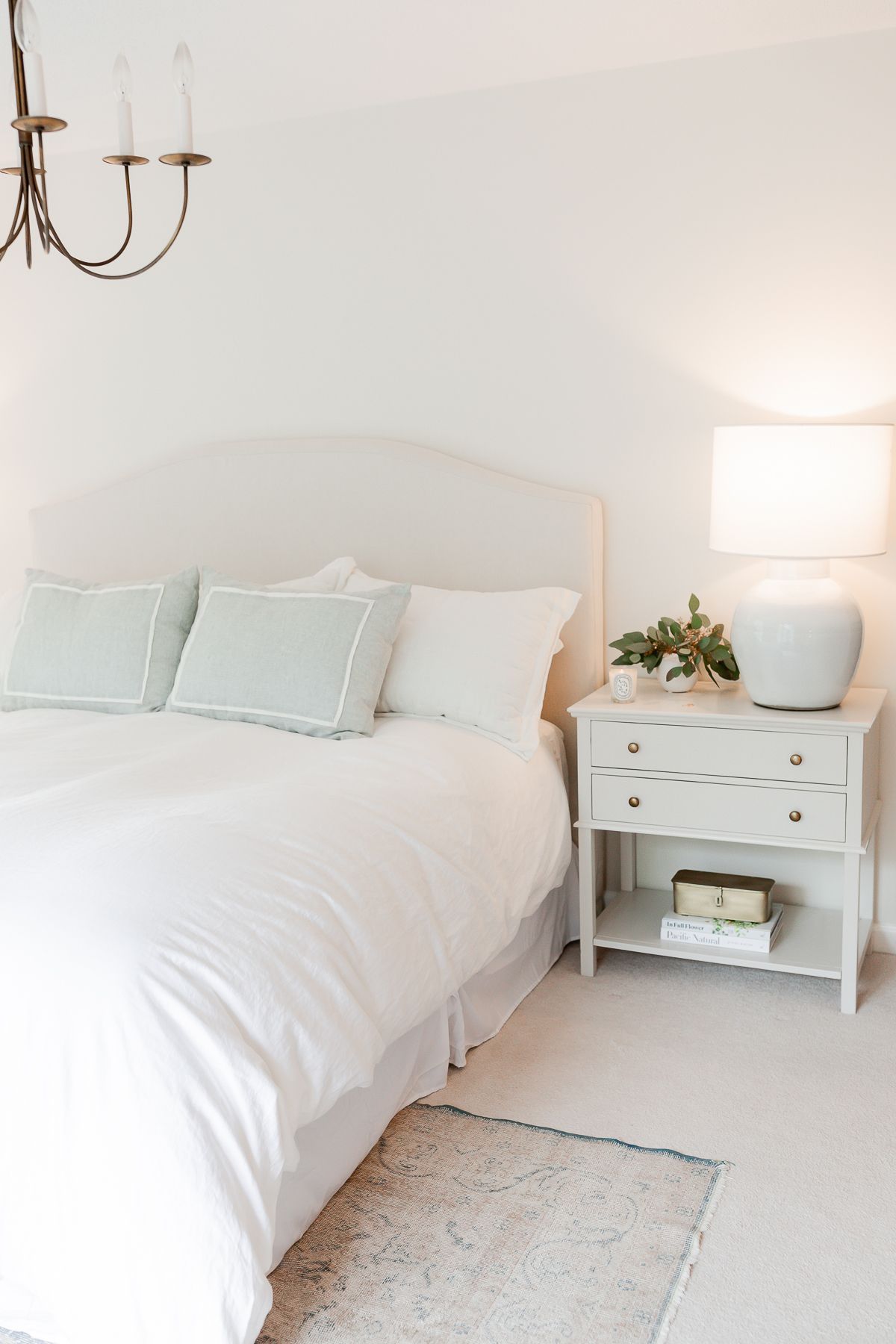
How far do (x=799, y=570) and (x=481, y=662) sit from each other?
0.79 metres

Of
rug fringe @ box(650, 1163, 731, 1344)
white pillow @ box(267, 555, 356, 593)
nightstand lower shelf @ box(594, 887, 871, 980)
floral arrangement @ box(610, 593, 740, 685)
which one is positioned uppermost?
white pillow @ box(267, 555, 356, 593)

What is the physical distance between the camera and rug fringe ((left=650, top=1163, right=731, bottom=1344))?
1602 millimetres

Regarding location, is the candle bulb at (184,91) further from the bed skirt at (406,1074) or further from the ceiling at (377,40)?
the bed skirt at (406,1074)

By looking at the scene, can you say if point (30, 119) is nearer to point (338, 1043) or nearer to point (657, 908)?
point (338, 1043)

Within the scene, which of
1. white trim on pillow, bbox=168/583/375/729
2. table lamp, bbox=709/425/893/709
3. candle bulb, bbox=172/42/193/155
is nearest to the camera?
candle bulb, bbox=172/42/193/155

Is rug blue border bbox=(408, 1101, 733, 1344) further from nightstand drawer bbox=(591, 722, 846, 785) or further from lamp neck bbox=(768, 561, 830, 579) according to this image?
lamp neck bbox=(768, 561, 830, 579)

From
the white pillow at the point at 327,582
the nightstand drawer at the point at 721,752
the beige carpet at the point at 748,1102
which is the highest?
the white pillow at the point at 327,582

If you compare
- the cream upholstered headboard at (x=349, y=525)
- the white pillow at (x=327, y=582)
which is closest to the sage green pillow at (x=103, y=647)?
the white pillow at (x=327, y=582)

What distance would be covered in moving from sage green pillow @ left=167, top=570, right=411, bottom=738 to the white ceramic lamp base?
0.84 metres

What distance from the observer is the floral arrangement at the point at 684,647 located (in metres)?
2.80

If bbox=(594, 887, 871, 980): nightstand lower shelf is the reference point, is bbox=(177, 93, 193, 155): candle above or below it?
above

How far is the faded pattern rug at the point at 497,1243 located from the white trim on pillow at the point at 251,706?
0.91 m

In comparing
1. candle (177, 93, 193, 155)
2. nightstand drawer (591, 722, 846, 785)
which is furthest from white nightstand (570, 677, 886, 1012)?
candle (177, 93, 193, 155)

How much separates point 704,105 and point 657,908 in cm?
203
